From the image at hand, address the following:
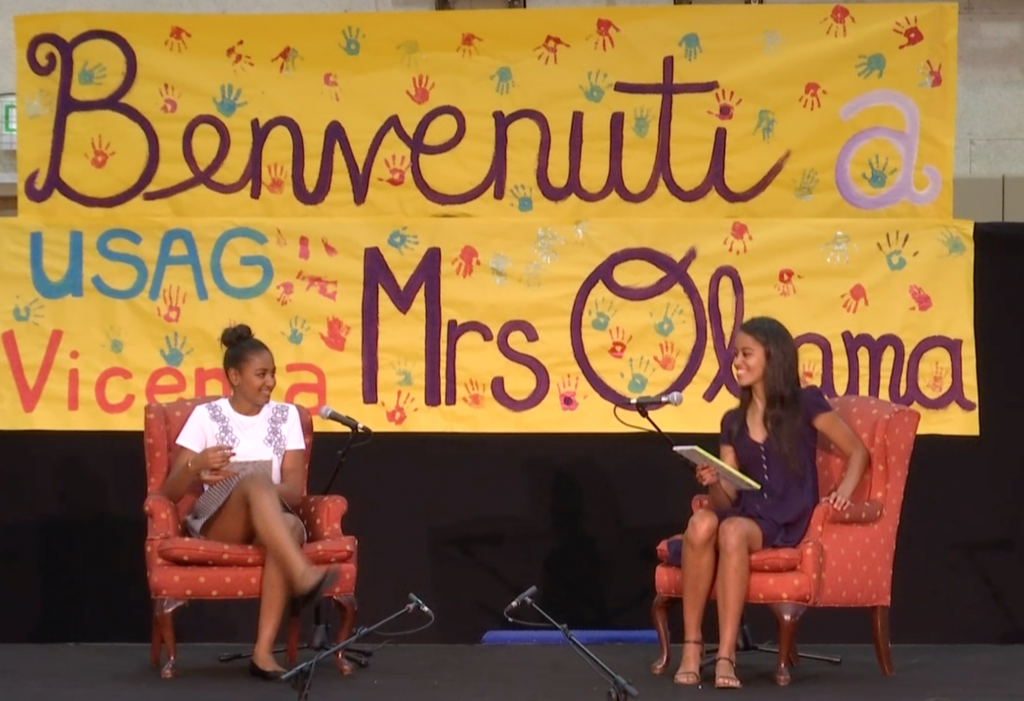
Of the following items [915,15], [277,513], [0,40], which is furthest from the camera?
[0,40]

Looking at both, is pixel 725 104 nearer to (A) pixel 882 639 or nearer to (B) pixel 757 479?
(B) pixel 757 479

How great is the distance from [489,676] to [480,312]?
4.45 ft

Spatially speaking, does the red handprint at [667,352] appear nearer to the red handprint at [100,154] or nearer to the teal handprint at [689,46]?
the teal handprint at [689,46]

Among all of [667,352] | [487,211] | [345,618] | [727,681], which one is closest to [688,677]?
[727,681]

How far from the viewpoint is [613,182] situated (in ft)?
17.7

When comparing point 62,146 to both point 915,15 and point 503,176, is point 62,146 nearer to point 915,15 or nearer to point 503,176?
point 503,176

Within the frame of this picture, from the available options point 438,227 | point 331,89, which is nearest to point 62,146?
point 331,89

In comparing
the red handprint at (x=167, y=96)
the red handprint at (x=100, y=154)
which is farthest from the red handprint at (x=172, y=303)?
the red handprint at (x=167, y=96)

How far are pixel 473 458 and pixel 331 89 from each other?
4.56 feet

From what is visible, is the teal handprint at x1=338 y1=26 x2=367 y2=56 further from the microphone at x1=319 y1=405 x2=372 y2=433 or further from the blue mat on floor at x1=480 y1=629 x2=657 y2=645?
the blue mat on floor at x1=480 y1=629 x2=657 y2=645

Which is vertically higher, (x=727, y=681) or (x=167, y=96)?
(x=167, y=96)

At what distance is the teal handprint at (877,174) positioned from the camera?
5324 millimetres

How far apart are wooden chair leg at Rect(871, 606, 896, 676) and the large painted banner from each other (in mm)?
957

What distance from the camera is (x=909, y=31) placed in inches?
208
